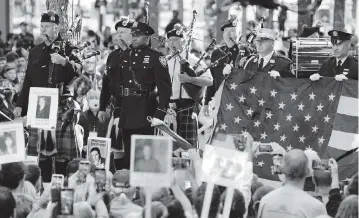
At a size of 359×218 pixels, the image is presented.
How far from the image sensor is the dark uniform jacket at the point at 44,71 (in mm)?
11702

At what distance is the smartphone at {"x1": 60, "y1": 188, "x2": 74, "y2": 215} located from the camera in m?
7.43

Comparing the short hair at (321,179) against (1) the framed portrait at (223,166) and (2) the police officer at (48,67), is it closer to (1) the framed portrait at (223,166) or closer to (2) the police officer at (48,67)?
(1) the framed portrait at (223,166)

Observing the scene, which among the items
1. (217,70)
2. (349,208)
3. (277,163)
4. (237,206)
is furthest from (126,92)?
(349,208)

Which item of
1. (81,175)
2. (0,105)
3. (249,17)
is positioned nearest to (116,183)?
(81,175)

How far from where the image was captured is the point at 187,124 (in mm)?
12258

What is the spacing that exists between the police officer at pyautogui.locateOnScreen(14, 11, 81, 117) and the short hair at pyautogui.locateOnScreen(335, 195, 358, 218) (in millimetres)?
5073

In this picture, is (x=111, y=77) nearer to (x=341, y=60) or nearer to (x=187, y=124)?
(x=187, y=124)

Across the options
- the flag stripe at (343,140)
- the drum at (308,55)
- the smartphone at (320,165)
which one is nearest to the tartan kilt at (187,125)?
the drum at (308,55)

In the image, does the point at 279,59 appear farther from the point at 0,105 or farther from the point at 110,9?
the point at 110,9

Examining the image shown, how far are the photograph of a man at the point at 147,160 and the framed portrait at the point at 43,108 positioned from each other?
3660mm

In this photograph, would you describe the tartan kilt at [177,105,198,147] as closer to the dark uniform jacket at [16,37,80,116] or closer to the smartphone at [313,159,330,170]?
the dark uniform jacket at [16,37,80,116]

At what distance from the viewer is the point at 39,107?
1098 cm

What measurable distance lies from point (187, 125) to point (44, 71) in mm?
1634

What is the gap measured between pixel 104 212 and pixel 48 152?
12.6 ft
